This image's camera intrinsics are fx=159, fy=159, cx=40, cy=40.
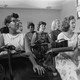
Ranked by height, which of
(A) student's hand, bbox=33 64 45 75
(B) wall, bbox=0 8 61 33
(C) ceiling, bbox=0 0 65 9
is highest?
(C) ceiling, bbox=0 0 65 9

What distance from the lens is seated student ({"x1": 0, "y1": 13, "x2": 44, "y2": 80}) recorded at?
4.22 feet

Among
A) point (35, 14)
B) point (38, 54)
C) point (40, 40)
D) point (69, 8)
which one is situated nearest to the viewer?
point (38, 54)

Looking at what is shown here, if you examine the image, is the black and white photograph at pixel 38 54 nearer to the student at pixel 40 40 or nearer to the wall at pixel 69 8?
the student at pixel 40 40

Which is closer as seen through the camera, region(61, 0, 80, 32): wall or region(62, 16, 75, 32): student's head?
region(62, 16, 75, 32): student's head

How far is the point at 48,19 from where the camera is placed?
733 cm

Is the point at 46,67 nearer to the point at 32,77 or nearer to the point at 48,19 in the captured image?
the point at 32,77

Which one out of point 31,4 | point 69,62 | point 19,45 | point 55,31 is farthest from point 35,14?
point 19,45

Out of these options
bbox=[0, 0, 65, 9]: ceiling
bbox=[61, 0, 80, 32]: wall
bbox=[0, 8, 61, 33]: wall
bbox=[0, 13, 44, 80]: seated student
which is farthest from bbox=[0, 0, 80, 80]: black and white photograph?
bbox=[0, 8, 61, 33]: wall

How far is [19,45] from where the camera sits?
161cm

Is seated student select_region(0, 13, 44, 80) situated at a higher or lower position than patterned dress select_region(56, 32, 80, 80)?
higher

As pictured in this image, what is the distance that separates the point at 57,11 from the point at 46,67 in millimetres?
6285

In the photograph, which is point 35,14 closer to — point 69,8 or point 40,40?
point 69,8

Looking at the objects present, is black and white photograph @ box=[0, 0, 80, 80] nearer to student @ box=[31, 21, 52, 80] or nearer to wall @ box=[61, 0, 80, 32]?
student @ box=[31, 21, 52, 80]

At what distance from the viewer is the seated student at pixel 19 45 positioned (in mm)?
1286
